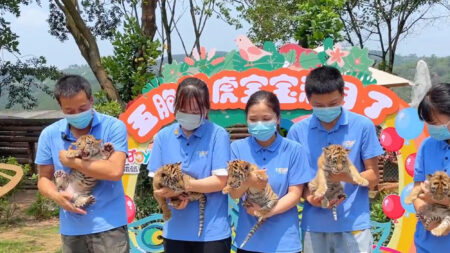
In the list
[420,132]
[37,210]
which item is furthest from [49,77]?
[420,132]

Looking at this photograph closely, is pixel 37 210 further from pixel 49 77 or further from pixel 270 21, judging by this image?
pixel 270 21

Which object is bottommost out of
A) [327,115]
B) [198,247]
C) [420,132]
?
[198,247]

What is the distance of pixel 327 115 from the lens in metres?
3.34

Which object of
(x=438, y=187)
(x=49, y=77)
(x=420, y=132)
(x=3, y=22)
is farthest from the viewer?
(x=49, y=77)

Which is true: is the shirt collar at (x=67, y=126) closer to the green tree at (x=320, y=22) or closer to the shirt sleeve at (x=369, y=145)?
the shirt sleeve at (x=369, y=145)

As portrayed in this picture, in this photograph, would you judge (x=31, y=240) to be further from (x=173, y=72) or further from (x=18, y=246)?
(x=173, y=72)

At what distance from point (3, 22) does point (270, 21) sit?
10500 mm

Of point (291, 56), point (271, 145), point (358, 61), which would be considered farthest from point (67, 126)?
point (358, 61)

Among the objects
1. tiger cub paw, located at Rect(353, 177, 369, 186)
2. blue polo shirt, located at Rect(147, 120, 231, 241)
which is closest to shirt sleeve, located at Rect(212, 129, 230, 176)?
blue polo shirt, located at Rect(147, 120, 231, 241)

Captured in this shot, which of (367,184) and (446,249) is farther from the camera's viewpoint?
(367,184)

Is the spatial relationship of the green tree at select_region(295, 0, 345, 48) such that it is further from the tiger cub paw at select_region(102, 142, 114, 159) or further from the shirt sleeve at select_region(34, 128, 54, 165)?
the shirt sleeve at select_region(34, 128, 54, 165)

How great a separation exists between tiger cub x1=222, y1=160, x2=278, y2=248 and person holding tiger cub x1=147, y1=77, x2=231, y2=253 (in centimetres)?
14

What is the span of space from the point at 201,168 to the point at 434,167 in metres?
1.43

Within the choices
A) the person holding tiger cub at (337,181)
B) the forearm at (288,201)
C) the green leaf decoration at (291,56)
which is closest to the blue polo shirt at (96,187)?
the forearm at (288,201)
